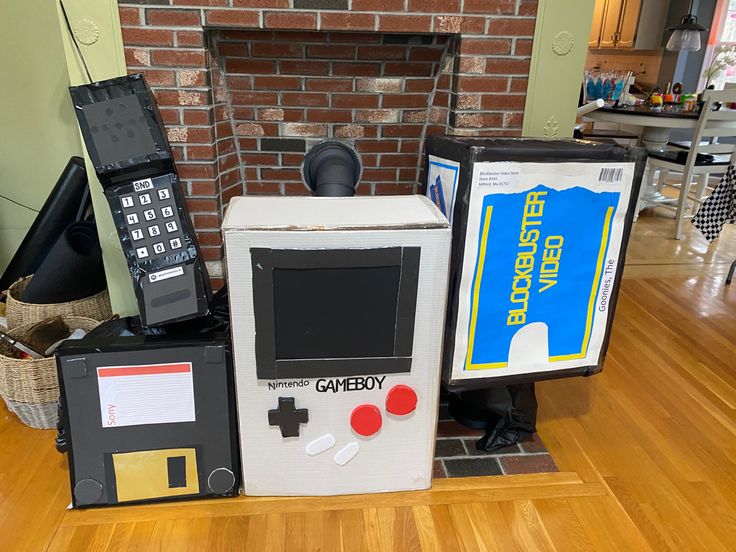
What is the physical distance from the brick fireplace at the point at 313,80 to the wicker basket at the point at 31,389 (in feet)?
2.11

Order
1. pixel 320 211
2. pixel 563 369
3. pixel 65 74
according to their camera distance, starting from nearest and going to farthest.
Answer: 1. pixel 320 211
2. pixel 563 369
3. pixel 65 74

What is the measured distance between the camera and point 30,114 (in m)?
2.53

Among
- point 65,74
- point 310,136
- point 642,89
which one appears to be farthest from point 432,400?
point 642,89

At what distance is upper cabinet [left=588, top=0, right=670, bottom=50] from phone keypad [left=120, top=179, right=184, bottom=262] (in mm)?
6143

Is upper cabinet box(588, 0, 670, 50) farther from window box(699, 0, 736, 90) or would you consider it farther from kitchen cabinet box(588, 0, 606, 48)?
window box(699, 0, 736, 90)

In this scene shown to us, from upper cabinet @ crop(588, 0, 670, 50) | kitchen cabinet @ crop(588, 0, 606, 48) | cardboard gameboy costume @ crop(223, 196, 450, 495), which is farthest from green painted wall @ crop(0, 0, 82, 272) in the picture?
kitchen cabinet @ crop(588, 0, 606, 48)

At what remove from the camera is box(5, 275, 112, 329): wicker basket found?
6.58ft

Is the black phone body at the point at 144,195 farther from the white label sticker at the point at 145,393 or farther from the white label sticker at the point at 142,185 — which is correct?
the white label sticker at the point at 145,393

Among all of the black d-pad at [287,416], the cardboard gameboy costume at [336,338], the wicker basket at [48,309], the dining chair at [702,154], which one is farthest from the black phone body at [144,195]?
the dining chair at [702,154]

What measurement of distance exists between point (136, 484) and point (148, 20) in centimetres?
138

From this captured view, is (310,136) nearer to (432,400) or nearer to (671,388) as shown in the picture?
(432,400)

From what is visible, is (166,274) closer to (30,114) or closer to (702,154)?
(30,114)

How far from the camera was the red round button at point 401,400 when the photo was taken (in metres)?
1.49

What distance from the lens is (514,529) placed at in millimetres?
1504
